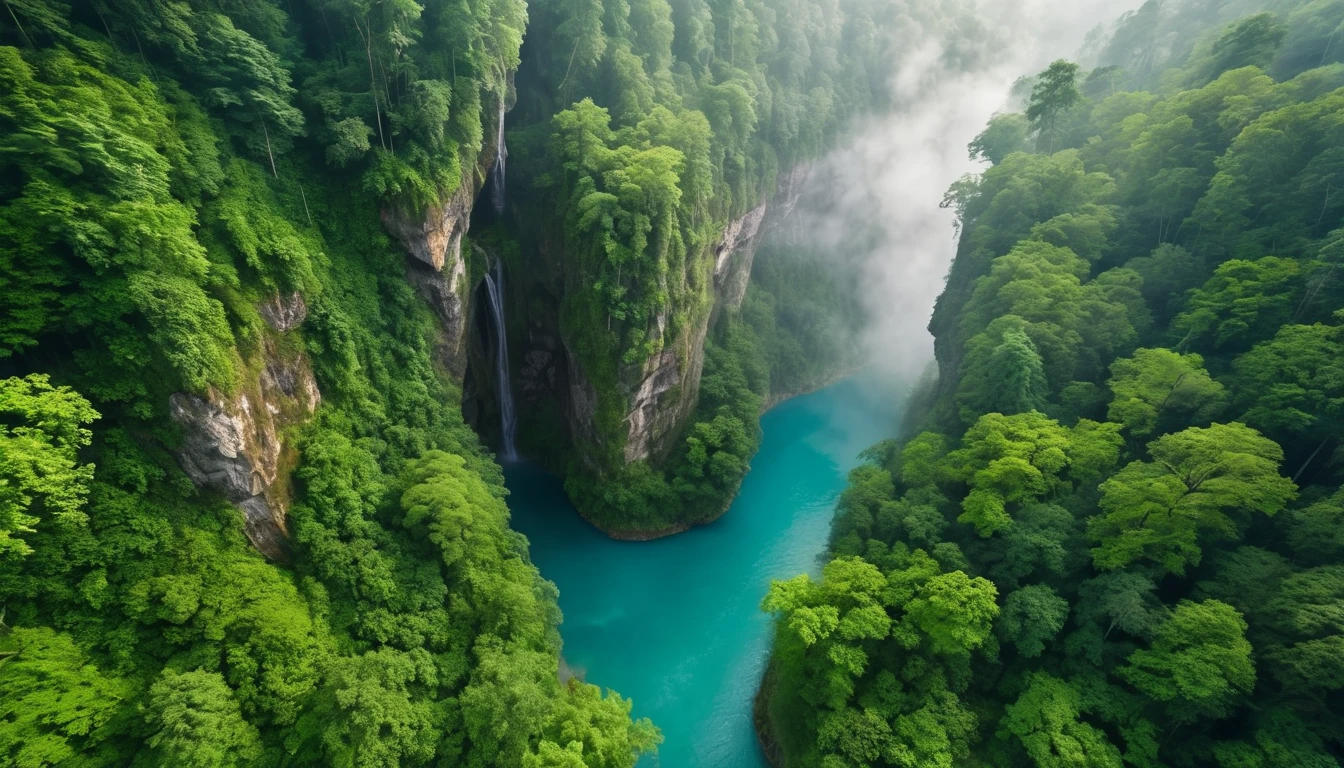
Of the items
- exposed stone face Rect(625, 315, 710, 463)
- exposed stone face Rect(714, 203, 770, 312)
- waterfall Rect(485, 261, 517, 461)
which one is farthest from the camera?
exposed stone face Rect(714, 203, 770, 312)

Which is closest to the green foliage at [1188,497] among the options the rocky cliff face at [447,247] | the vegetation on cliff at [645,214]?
the vegetation on cliff at [645,214]

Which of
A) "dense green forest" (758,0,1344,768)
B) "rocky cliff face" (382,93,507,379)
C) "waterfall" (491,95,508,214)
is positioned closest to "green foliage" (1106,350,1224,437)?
"dense green forest" (758,0,1344,768)

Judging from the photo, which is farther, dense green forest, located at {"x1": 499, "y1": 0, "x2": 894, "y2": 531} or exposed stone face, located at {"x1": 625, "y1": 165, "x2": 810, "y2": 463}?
exposed stone face, located at {"x1": 625, "y1": 165, "x2": 810, "y2": 463}

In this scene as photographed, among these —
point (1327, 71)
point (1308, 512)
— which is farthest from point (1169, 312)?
point (1327, 71)

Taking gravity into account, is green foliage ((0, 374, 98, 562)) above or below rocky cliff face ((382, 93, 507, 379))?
below

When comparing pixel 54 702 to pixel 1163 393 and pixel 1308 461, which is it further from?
pixel 1308 461

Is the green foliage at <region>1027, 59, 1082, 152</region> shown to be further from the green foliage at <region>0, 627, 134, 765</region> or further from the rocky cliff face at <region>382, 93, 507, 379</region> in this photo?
the green foliage at <region>0, 627, 134, 765</region>
